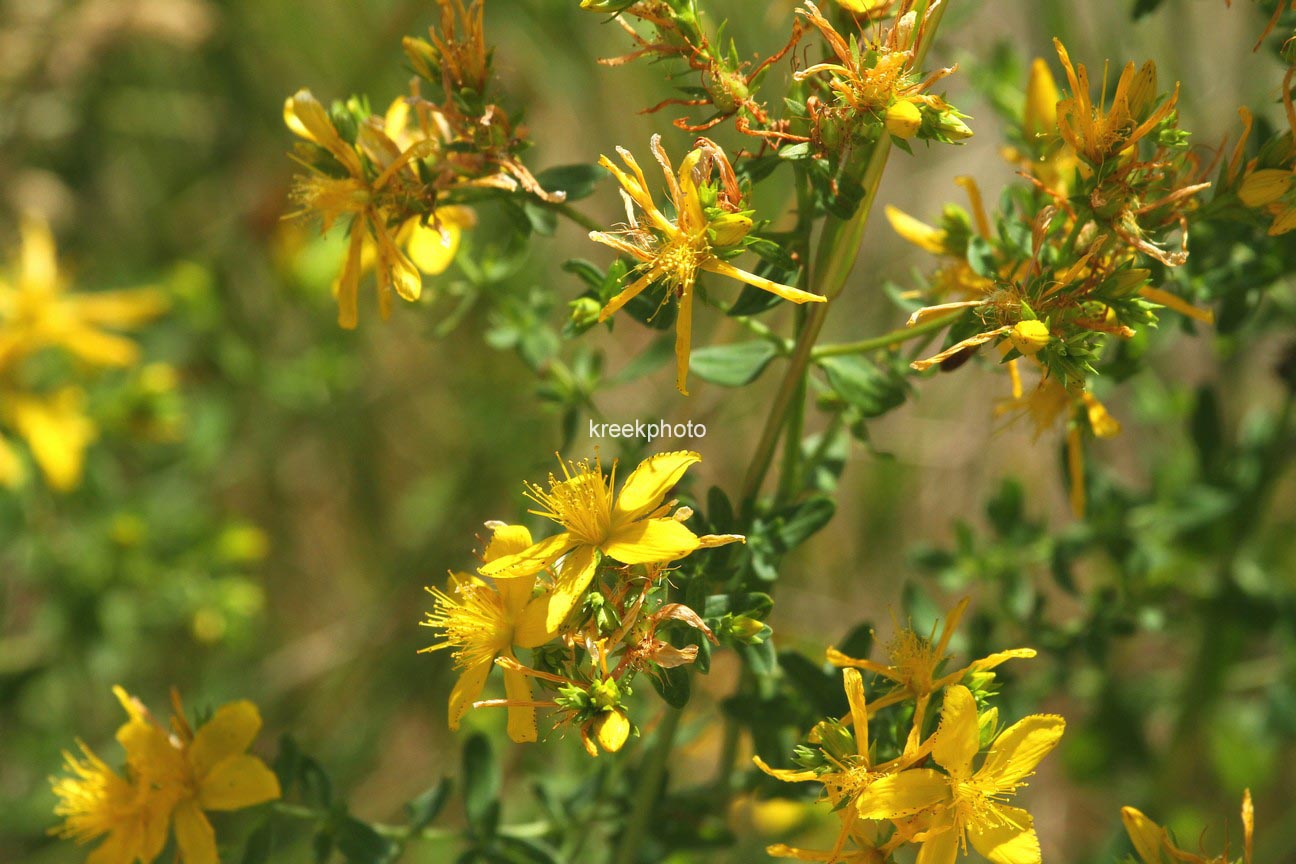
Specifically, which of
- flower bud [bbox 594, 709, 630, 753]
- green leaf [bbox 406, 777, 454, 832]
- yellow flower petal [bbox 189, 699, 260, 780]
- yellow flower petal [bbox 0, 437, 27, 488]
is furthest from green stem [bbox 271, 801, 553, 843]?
yellow flower petal [bbox 0, 437, 27, 488]

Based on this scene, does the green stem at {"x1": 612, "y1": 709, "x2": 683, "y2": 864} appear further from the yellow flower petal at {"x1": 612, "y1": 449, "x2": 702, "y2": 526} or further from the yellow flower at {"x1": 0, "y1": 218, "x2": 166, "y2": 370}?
the yellow flower at {"x1": 0, "y1": 218, "x2": 166, "y2": 370}

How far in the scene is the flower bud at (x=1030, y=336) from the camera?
1.32m

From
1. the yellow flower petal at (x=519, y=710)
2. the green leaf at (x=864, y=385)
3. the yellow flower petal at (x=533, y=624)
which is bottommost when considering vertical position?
the yellow flower petal at (x=519, y=710)

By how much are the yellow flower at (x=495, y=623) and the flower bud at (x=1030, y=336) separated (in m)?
0.66

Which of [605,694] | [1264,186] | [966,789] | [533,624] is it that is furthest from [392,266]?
[1264,186]

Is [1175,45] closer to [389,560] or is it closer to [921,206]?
[921,206]

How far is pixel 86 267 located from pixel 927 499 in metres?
2.96

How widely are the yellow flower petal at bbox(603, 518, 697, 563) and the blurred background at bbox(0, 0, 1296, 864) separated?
0.74 metres

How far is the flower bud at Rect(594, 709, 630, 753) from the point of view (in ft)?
4.22

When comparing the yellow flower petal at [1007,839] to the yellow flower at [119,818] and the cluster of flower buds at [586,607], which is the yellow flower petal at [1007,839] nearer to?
the cluster of flower buds at [586,607]

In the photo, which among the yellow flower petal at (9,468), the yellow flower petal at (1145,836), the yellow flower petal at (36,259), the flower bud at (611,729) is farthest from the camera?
the yellow flower petal at (36,259)

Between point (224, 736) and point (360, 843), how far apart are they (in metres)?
0.27

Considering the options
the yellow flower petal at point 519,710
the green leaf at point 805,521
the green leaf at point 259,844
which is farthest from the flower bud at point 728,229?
the green leaf at point 259,844

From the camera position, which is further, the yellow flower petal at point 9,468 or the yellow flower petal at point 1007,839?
the yellow flower petal at point 9,468
